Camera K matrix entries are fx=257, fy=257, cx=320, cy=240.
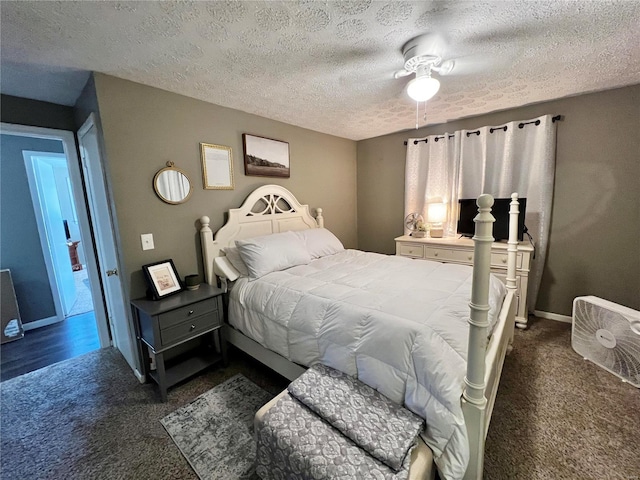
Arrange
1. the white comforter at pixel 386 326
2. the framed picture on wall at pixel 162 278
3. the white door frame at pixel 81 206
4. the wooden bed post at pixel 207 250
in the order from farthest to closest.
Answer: the wooden bed post at pixel 207 250 → the white door frame at pixel 81 206 → the framed picture on wall at pixel 162 278 → the white comforter at pixel 386 326

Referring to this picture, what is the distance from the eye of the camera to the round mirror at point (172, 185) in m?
2.08

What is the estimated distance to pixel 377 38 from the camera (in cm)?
148

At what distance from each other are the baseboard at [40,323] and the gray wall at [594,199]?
18.8 feet

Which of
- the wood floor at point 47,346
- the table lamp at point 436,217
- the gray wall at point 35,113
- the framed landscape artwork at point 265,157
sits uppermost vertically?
the gray wall at point 35,113

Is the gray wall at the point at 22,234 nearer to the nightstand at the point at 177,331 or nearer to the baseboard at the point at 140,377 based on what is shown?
the baseboard at the point at 140,377

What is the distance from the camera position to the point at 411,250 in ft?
10.7

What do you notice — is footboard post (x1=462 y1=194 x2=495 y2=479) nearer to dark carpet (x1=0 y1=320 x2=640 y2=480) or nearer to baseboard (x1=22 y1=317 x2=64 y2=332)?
dark carpet (x1=0 y1=320 x2=640 y2=480)

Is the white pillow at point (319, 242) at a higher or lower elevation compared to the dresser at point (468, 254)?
higher

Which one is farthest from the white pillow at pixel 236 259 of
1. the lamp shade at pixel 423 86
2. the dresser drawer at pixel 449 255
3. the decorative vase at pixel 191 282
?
the dresser drawer at pixel 449 255

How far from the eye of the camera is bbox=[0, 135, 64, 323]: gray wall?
113 inches

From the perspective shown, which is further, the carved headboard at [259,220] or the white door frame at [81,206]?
the carved headboard at [259,220]

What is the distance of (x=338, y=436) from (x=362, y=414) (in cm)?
14

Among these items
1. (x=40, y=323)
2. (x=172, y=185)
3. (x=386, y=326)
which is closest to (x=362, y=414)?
(x=386, y=326)

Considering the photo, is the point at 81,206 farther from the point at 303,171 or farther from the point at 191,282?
the point at 303,171
